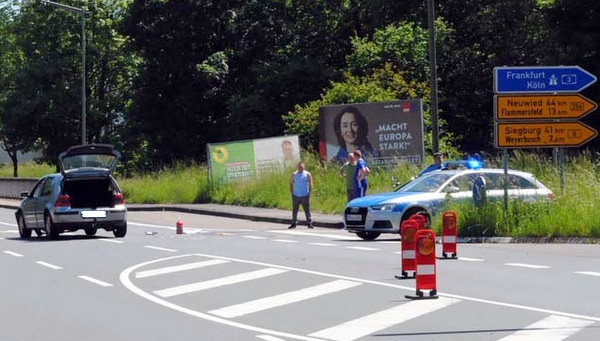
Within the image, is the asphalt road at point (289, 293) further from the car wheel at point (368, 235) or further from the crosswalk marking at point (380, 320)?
the car wheel at point (368, 235)

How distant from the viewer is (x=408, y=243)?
13844mm

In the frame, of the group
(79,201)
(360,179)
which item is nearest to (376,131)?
(360,179)

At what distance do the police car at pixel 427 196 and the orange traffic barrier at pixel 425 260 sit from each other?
9.62m

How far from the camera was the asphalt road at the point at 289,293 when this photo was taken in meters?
10.7

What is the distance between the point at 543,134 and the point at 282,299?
12314 millimetres

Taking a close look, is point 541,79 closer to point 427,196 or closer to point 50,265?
point 427,196

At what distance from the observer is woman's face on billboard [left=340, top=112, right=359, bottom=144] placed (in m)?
35.2

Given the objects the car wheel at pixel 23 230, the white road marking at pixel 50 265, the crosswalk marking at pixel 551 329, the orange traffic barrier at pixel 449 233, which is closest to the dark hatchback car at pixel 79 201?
the car wheel at pixel 23 230

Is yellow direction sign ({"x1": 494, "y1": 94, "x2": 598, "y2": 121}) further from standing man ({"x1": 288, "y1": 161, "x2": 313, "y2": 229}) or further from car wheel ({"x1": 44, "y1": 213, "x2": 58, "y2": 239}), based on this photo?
car wheel ({"x1": 44, "y1": 213, "x2": 58, "y2": 239})

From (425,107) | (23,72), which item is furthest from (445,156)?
(23,72)

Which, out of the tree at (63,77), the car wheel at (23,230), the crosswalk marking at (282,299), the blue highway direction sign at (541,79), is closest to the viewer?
the crosswalk marking at (282,299)

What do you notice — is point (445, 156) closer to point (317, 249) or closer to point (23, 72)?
point (317, 249)

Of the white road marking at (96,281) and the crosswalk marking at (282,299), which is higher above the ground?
the white road marking at (96,281)

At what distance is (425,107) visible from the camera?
41656 millimetres
